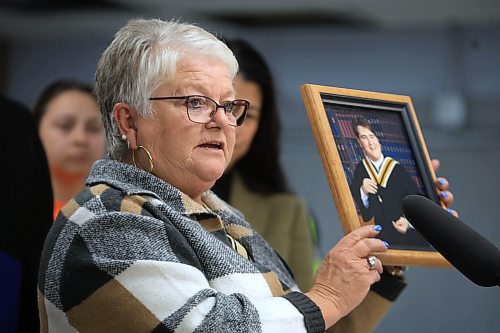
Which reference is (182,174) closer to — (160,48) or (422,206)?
(160,48)

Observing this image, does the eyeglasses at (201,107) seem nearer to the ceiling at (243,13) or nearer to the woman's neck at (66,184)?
the woman's neck at (66,184)

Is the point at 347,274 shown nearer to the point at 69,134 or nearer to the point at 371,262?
the point at 371,262

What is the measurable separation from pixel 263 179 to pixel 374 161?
1263mm

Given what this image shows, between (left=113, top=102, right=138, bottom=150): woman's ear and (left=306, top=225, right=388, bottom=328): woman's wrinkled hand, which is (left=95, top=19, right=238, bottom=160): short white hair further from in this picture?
(left=306, top=225, right=388, bottom=328): woman's wrinkled hand

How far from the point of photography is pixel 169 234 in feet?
5.74

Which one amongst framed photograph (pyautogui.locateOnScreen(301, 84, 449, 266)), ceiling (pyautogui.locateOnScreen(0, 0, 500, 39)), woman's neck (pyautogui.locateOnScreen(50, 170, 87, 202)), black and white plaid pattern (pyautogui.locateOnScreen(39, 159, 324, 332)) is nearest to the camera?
black and white plaid pattern (pyautogui.locateOnScreen(39, 159, 324, 332))

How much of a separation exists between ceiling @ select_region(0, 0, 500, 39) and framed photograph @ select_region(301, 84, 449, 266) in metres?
2.23

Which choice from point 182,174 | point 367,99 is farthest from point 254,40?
point 182,174

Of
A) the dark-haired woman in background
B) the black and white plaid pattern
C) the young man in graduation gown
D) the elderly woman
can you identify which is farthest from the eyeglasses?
the dark-haired woman in background

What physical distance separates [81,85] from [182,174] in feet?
6.29

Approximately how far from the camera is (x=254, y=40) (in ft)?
15.2

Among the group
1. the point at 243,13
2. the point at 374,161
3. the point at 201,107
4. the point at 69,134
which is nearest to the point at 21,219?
the point at 201,107

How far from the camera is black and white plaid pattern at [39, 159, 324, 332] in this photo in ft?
5.48

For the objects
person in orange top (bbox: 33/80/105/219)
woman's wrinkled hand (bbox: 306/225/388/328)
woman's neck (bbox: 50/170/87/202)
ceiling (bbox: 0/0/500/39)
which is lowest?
woman's neck (bbox: 50/170/87/202)
